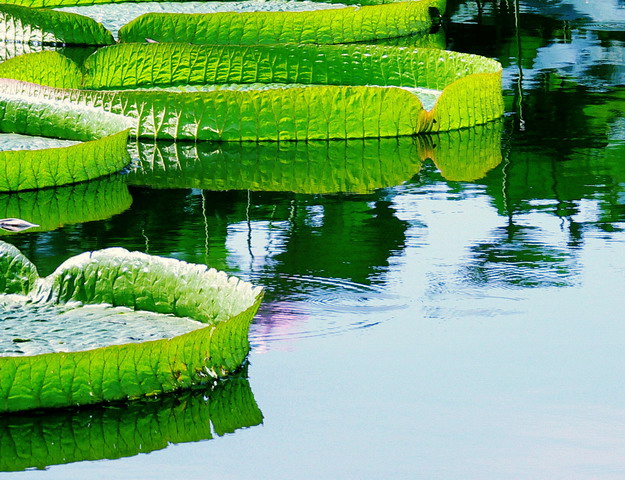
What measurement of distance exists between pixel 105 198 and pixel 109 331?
2.28 metres

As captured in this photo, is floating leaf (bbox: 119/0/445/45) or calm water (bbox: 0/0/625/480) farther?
floating leaf (bbox: 119/0/445/45)

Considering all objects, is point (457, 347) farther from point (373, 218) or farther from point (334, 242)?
point (373, 218)

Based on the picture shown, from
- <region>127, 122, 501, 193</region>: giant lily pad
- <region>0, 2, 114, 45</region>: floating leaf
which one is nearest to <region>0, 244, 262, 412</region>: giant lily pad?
<region>127, 122, 501, 193</region>: giant lily pad

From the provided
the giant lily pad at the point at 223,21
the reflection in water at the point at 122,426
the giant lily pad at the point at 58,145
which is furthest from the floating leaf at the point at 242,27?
the reflection in water at the point at 122,426

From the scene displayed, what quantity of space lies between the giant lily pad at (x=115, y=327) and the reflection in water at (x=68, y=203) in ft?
4.52

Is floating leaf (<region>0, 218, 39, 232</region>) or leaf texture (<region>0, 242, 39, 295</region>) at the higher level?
leaf texture (<region>0, 242, 39, 295</region>)

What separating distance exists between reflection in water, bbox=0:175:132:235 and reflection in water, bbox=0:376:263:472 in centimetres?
202

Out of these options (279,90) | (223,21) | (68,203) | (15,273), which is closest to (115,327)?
(15,273)

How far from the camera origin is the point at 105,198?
6012 mm

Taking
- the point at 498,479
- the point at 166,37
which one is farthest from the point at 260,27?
the point at 498,479

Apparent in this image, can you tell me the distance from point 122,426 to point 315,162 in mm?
3457

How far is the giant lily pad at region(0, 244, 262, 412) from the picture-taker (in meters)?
3.39

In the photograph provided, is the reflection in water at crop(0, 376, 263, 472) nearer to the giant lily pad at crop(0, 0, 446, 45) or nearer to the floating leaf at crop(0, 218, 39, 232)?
the floating leaf at crop(0, 218, 39, 232)

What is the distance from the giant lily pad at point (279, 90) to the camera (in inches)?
281
